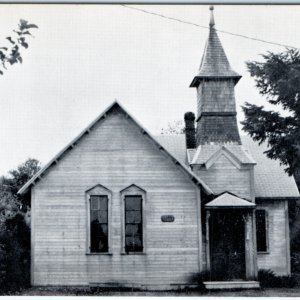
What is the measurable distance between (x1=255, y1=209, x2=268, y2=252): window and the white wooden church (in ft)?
5.22

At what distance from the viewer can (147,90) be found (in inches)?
813

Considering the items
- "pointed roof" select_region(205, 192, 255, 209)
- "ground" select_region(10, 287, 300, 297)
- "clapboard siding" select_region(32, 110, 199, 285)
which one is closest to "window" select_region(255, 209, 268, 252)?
"pointed roof" select_region(205, 192, 255, 209)

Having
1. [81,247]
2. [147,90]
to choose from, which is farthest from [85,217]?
[147,90]

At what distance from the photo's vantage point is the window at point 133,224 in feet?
72.3

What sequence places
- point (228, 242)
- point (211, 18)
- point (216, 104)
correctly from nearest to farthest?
1. point (211, 18)
2. point (228, 242)
3. point (216, 104)

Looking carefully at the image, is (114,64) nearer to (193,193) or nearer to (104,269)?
(193,193)

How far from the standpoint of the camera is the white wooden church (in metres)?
21.6

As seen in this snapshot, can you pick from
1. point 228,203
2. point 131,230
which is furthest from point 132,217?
point 228,203

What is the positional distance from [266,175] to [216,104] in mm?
3585

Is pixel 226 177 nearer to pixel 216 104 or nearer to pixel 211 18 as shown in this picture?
pixel 216 104

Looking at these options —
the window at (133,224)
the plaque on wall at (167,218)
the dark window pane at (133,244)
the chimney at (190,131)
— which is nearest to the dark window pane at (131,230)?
the window at (133,224)

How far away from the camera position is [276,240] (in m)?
24.5

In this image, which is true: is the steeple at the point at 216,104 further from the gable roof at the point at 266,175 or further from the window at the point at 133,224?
the window at the point at 133,224

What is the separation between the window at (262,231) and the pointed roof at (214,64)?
207 inches
